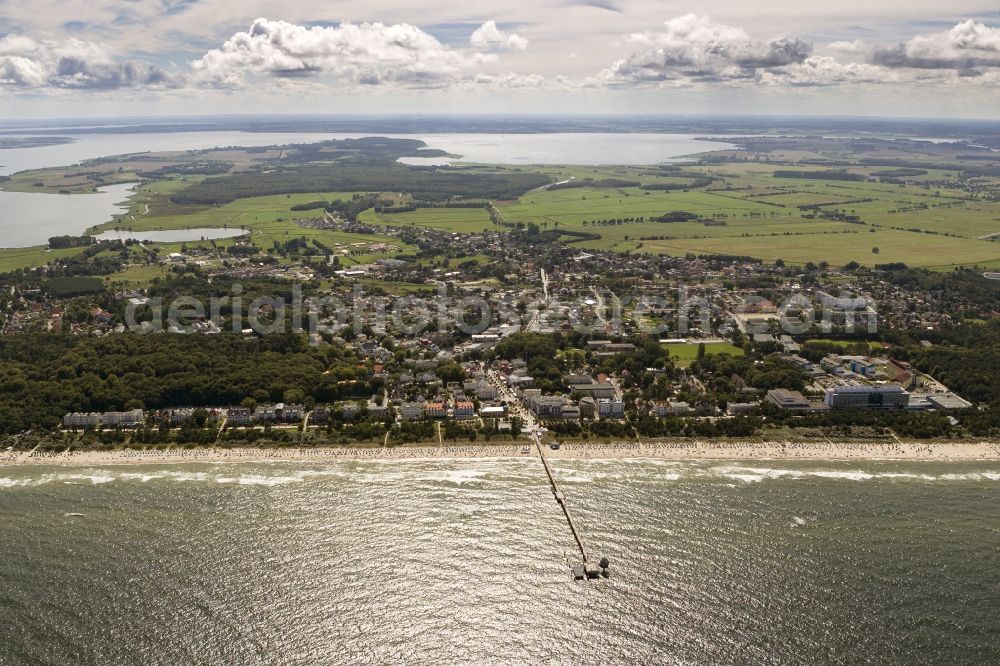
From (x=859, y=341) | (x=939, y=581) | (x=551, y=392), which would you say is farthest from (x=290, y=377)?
(x=859, y=341)

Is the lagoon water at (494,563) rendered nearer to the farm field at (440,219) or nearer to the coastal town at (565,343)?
the coastal town at (565,343)

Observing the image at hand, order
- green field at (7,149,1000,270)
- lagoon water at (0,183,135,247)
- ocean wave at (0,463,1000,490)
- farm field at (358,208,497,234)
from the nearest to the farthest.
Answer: ocean wave at (0,463,1000,490) → green field at (7,149,1000,270) → lagoon water at (0,183,135,247) → farm field at (358,208,497,234)

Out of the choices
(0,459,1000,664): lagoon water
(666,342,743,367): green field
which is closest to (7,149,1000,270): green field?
(666,342,743,367): green field

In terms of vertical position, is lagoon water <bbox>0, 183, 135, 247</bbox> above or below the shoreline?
above

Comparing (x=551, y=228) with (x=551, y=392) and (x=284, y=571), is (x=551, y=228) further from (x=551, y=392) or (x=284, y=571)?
(x=284, y=571)

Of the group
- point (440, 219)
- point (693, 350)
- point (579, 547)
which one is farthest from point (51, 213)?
point (579, 547)

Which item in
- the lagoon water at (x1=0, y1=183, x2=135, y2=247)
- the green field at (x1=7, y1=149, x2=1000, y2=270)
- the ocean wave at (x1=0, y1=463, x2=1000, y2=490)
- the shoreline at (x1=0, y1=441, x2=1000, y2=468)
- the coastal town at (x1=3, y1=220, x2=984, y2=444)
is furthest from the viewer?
the lagoon water at (x1=0, y1=183, x2=135, y2=247)

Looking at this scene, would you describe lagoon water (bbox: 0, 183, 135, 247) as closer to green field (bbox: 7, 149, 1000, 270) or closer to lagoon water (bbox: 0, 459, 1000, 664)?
green field (bbox: 7, 149, 1000, 270)
